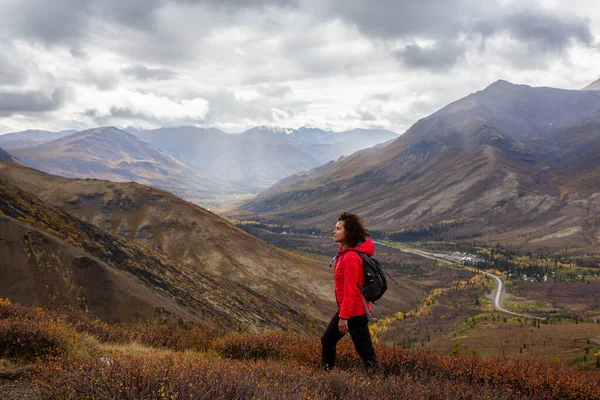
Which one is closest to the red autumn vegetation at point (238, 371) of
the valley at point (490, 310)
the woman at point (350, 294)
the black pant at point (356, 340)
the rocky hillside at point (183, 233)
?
the black pant at point (356, 340)

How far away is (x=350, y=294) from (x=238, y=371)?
2.16 metres

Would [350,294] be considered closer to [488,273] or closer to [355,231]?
[355,231]

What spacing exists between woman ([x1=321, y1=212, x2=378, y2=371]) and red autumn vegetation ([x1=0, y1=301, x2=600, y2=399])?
0.44 meters

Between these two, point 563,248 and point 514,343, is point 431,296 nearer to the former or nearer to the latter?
point 514,343

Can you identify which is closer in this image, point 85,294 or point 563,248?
point 85,294

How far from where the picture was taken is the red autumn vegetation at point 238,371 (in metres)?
4.35

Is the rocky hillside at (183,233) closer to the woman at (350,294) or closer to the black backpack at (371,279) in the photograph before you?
the woman at (350,294)

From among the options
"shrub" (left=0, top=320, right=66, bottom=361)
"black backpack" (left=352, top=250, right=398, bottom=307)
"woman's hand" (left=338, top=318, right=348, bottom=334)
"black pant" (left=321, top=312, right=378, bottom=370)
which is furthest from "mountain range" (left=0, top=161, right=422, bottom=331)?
"black backpack" (left=352, top=250, right=398, bottom=307)

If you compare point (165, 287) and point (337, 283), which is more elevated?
point (337, 283)

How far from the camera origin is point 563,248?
5984 inches

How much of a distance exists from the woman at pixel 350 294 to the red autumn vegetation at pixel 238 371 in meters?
0.44

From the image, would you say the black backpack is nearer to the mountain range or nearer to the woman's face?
the woman's face

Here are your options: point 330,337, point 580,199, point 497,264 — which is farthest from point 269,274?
point 580,199

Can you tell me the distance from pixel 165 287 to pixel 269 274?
38727mm
